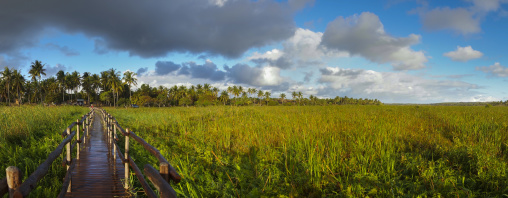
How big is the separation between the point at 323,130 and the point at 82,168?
6.25 m

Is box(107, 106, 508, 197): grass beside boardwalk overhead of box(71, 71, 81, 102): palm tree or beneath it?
beneath

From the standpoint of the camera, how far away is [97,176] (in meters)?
5.45

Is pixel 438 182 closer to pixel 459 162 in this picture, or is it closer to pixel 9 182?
pixel 459 162

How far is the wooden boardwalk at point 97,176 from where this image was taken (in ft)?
15.0

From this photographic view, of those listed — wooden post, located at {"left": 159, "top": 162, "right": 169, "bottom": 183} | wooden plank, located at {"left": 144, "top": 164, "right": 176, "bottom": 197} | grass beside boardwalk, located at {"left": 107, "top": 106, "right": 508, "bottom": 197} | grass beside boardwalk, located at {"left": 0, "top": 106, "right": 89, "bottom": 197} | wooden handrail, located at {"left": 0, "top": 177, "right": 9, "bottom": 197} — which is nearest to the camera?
wooden handrail, located at {"left": 0, "top": 177, "right": 9, "bottom": 197}

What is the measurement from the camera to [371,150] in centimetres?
497

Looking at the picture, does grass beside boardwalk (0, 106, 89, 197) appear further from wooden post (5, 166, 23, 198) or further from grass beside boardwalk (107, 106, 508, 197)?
wooden post (5, 166, 23, 198)

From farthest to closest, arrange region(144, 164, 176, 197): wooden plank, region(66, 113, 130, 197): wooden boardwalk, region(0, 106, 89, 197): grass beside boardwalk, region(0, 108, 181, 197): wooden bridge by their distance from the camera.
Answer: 1. region(0, 106, 89, 197): grass beside boardwalk
2. region(66, 113, 130, 197): wooden boardwalk
3. region(144, 164, 176, 197): wooden plank
4. region(0, 108, 181, 197): wooden bridge

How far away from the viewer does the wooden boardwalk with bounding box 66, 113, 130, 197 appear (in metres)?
4.57

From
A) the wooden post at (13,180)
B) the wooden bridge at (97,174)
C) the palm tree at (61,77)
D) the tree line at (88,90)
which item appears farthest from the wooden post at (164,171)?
the palm tree at (61,77)

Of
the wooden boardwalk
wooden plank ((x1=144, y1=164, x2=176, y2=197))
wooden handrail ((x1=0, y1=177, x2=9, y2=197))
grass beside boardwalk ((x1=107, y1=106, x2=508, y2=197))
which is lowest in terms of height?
the wooden boardwalk

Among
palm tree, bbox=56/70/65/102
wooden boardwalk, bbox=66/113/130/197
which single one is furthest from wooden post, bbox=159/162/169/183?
palm tree, bbox=56/70/65/102

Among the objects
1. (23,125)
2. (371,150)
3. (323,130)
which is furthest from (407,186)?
(23,125)

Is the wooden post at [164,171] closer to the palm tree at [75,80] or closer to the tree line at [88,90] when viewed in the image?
the tree line at [88,90]
